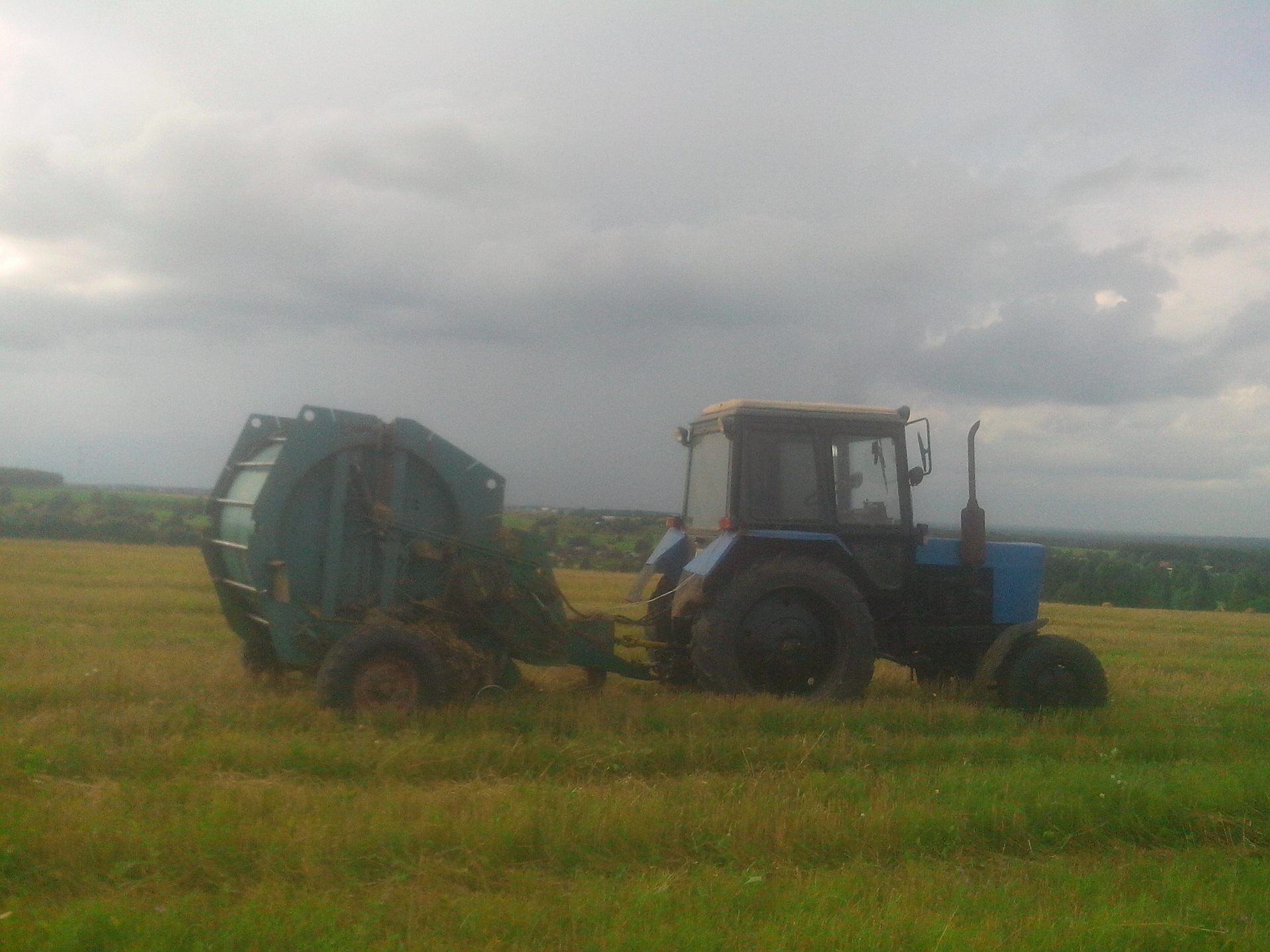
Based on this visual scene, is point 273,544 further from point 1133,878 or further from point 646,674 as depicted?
point 1133,878

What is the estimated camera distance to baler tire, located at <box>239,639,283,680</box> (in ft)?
29.1

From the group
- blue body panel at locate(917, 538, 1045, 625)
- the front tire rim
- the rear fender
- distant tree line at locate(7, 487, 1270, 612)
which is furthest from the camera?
distant tree line at locate(7, 487, 1270, 612)

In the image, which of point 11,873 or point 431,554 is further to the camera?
point 431,554

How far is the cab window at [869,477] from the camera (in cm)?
927

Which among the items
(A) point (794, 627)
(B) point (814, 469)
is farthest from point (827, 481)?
(A) point (794, 627)

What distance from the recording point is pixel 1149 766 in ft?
22.9

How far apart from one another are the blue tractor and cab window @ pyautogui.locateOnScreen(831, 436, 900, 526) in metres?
0.01

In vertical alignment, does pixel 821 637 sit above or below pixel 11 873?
above

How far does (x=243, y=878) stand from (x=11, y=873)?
95 cm

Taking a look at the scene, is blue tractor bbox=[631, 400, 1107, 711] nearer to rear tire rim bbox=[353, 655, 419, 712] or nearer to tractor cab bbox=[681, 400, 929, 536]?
tractor cab bbox=[681, 400, 929, 536]

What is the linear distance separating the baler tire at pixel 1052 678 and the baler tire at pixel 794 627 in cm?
122

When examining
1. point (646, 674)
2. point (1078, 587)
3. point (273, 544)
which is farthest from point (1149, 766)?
point (1078, 587)

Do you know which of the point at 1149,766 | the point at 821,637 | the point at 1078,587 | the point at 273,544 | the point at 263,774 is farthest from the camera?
the point at 1078,587

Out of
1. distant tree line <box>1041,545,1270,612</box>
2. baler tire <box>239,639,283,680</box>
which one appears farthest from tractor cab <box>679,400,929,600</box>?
distant tree line <box>1041,545,1270,612</box>
